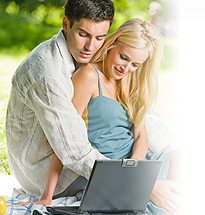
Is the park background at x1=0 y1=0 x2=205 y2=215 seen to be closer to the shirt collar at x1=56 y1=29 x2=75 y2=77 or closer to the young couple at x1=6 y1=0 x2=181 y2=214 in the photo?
the young couple at x1=6 y1=0 x2=181 y2=214

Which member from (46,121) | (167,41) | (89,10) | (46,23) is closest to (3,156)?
(46,121)

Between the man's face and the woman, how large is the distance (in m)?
0.07

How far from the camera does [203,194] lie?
1.80 metres

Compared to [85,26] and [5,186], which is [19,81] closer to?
[85,26]

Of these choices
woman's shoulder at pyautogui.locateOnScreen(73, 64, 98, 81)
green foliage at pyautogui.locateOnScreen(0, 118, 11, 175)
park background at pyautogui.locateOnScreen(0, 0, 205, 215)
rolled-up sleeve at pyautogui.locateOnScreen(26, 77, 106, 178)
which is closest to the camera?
rolled-up sleeve at pyautogui.locateOnScreen(26, 77, 106, 178)

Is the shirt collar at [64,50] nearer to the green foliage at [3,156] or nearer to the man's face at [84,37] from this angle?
the man's face at [84,37]

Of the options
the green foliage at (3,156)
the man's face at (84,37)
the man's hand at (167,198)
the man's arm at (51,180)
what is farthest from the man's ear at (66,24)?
the green foliage at (3,156)

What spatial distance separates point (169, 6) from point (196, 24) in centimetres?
72

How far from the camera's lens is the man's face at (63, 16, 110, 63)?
1484 mm

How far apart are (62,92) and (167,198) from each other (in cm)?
58

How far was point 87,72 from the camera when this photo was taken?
1.58 m

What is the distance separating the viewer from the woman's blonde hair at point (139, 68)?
1641 millimetres

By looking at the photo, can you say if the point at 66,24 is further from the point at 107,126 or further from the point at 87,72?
the point at 107,126

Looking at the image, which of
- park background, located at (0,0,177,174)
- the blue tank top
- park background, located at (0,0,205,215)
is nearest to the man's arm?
the blue tank top
